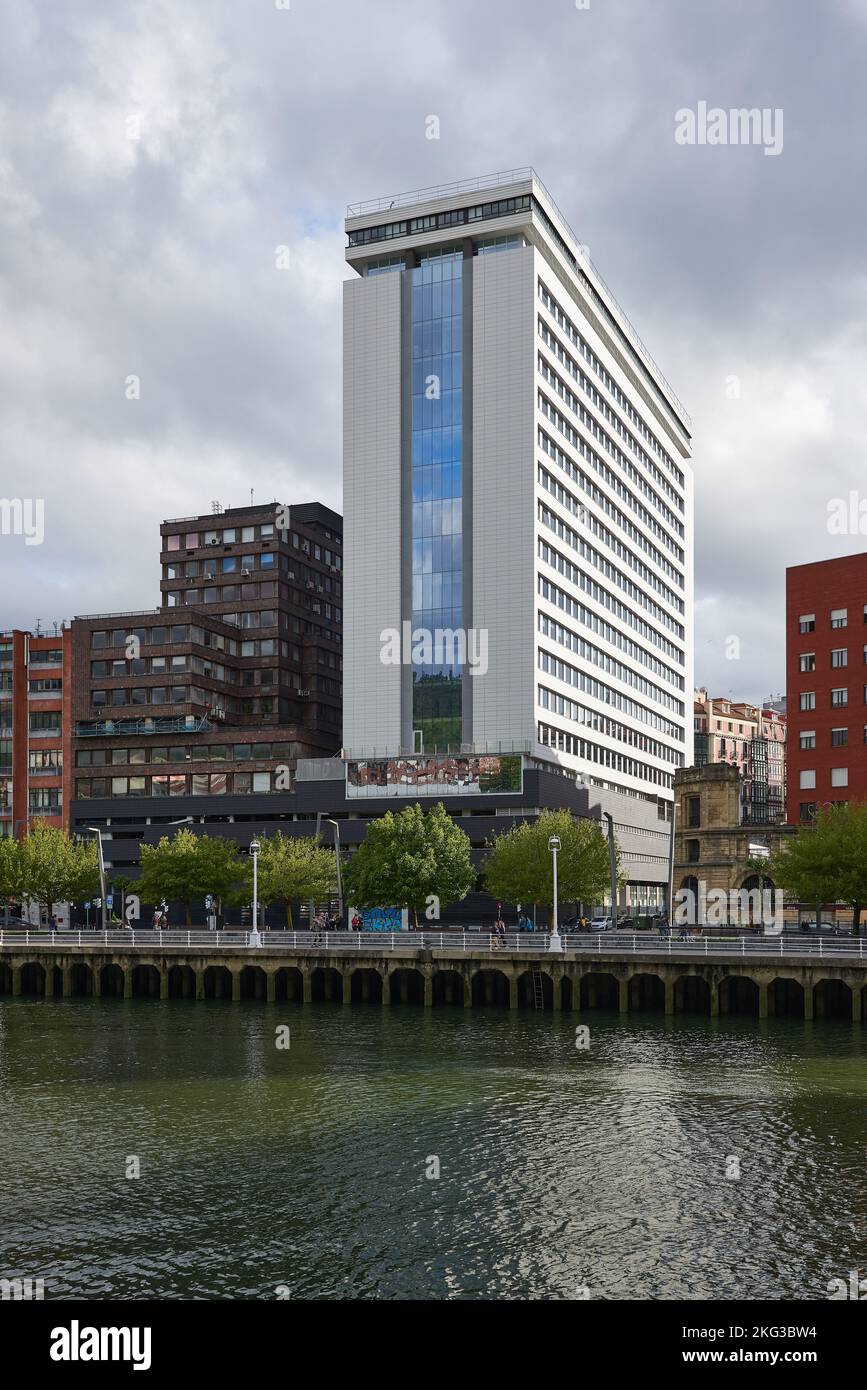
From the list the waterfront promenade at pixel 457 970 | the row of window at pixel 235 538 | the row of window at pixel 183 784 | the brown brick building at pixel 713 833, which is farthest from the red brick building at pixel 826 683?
the row of window at pixel 235 538

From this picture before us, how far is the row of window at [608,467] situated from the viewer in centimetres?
11456

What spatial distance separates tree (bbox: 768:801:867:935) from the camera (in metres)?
70.2

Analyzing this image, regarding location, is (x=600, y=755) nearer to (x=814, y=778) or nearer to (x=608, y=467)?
(x=608, y=467)

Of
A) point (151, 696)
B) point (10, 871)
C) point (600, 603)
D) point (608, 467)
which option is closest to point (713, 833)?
point (600, 603)

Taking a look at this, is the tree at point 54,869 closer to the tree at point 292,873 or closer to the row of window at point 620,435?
the tree at point 292,873

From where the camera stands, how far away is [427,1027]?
57.8m

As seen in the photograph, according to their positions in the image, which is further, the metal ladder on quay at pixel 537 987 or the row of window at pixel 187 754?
the row of window at pixel 187 754

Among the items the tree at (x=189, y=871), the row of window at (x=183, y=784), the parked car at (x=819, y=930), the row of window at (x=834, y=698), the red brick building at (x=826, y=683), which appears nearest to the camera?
the parked car at (x=819, y=930)

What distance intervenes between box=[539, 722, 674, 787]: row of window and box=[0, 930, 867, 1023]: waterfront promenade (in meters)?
40.8

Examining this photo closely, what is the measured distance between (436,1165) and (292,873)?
192ft

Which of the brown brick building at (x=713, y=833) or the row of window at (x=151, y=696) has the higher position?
the row of window at (x=151, y=696)

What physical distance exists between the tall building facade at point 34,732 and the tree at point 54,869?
25.6 meters

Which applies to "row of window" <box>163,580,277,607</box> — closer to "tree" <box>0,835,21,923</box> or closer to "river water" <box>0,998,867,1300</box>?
"tree" <box>0,835,21,923</box>

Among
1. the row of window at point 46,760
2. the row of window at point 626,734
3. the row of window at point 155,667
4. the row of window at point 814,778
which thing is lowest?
the row of window at point 814,778
